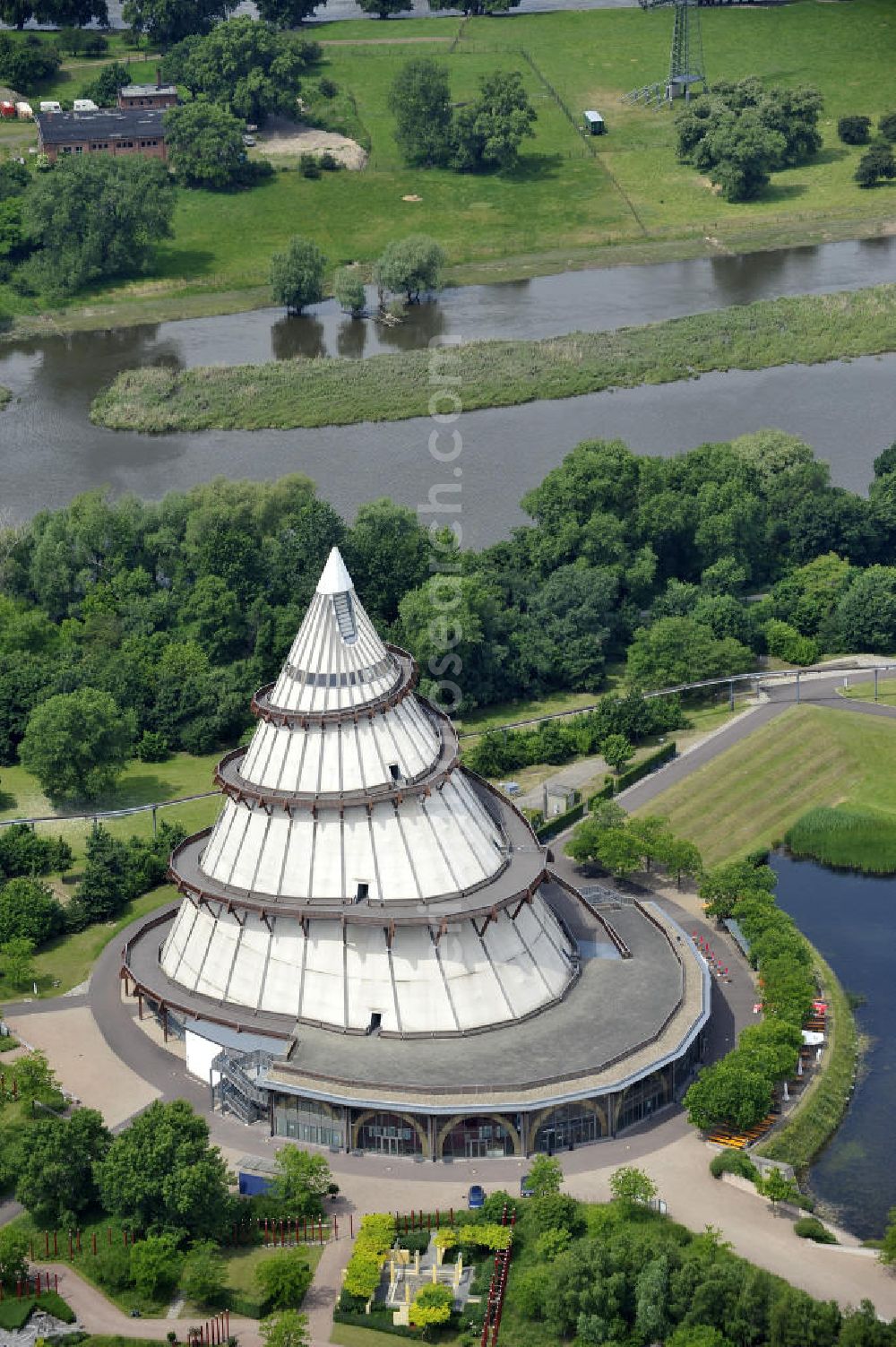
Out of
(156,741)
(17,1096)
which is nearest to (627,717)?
(156,741)

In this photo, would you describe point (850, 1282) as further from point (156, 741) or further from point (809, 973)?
point (156, 741)

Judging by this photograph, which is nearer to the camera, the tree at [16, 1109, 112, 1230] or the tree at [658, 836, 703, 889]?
the tree at [16, 1109, 112, 1230]

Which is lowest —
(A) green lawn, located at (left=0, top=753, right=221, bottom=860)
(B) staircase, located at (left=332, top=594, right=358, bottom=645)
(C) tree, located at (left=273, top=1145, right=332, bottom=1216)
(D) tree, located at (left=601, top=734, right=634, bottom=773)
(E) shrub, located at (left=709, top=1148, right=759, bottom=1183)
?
(A) green lawn, located at (left=0, top=753, right=221, bottom=860)

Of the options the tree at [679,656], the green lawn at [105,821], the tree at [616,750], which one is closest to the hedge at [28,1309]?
the green lawn at [105,821]

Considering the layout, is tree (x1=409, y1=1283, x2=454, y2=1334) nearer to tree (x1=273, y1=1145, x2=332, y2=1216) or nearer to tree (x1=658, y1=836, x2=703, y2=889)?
tree (x1=273, y1=1145, x2=332, y2=1216)

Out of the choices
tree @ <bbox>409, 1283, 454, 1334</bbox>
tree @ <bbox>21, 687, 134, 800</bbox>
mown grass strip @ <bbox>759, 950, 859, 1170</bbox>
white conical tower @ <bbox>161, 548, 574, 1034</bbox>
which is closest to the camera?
tree @ <bbox>409, 1283, 454, 1334</bbox>

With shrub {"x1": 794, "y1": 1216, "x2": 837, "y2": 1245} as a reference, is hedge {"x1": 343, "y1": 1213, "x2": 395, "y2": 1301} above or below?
above

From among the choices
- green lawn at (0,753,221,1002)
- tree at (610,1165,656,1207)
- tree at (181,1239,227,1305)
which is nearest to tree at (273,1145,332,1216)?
tree at (181,1239,227,1305)

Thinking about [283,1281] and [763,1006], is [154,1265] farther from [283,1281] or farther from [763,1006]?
[763,1006]
